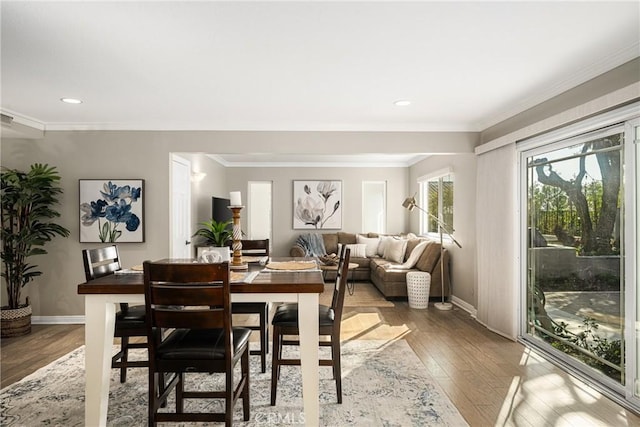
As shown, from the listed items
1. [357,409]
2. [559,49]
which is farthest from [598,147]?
[357,409]

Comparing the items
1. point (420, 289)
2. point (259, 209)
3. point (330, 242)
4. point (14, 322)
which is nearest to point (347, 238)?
point (330, 242)

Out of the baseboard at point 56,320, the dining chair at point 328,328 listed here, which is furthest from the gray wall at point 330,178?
the dining chair at point 328,328

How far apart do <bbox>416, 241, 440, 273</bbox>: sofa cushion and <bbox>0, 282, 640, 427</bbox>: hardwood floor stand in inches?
26.3

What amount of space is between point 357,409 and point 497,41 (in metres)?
2.43

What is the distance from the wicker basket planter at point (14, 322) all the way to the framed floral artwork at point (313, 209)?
4997 mm

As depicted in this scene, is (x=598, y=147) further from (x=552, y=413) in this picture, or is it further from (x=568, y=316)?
Result: (x=552, y=413)

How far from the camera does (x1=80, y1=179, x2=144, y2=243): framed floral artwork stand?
14.9 ft

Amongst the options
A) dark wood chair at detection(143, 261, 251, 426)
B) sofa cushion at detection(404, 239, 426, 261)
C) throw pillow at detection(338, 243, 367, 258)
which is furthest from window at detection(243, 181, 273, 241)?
dark wood chair at detection(143, 261, 251, 426)

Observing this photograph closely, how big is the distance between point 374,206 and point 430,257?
3053 mm

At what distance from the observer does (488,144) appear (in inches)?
170

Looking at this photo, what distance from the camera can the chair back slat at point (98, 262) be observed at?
2.58m

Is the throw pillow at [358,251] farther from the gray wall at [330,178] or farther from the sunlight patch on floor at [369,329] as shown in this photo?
the sunlight patch on floor at [369,329]

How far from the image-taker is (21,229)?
423 centimetres

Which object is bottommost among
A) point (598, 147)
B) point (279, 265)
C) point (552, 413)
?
point (552, 413)
